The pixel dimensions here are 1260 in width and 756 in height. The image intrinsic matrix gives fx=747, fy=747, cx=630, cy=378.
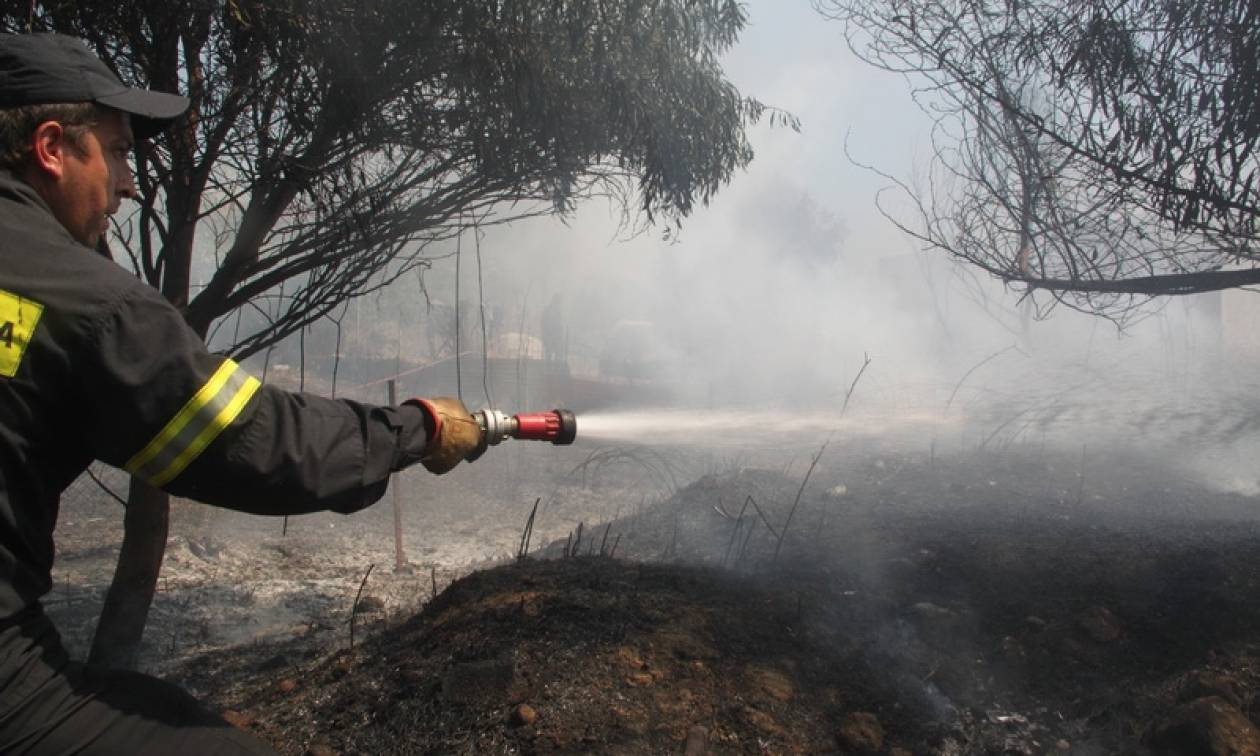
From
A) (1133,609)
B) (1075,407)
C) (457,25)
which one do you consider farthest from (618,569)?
(1075,407)

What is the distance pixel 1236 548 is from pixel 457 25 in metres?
4.49

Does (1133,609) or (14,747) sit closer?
(14,747)

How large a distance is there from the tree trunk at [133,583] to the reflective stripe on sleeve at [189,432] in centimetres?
244

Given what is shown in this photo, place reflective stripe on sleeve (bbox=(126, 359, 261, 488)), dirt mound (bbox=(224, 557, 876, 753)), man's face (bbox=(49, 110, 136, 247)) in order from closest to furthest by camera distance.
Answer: reflective stripe on sleeve (bbox=(126, 359, 261, 488)) < man's face (bbox=(49, 110, 136, 247)) < dirt mound (bbox=(224, 557, 876, 753))

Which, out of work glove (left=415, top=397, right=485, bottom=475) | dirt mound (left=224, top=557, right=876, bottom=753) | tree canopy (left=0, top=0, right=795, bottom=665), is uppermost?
tree canopy (left=0, top=0, right=795, bottom=665)

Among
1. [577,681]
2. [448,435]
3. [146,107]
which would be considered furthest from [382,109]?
[577,681]

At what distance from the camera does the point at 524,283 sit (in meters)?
31.6

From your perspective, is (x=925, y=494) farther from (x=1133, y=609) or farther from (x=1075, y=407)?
(x=1075, y=407)

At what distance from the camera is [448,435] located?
1.71 metres

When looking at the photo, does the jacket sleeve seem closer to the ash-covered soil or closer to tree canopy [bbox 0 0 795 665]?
the ash-covered soil

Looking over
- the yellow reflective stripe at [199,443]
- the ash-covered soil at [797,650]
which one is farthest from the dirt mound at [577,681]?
the yellow reflective stripe at [199,443]

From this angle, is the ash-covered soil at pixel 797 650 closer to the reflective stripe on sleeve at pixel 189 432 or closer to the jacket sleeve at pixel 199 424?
the jacket sleeve at pixel 199 424

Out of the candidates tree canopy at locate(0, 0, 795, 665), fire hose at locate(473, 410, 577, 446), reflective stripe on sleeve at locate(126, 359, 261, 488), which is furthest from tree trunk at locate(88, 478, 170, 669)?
reflective stripe on sleeve at locate(126, 359, 261, 488)

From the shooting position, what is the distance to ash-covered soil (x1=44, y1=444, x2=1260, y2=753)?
7.84ft
